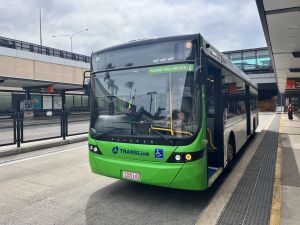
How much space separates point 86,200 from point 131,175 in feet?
3.37

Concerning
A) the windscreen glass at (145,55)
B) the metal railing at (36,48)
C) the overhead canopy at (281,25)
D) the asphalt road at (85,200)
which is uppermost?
the metal railing at (36,48)

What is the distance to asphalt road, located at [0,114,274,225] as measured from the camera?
431cm

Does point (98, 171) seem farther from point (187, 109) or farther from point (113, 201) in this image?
point (187, 109)

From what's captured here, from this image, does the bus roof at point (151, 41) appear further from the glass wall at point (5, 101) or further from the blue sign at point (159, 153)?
the glass wall at point (5, 101)

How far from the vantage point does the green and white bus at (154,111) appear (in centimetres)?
450

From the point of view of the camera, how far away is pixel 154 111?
15.6 ft

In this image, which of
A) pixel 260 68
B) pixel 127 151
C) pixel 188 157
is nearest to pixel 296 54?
pixel 188 157

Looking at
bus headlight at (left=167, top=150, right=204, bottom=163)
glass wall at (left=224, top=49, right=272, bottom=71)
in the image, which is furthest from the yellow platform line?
glass wall at (left=224, top=49, right=272, bottom=71)

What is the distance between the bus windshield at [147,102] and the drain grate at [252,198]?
1.44 m

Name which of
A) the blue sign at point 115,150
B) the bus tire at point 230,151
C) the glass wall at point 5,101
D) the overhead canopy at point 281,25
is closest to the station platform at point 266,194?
the bus tire at point 230,151

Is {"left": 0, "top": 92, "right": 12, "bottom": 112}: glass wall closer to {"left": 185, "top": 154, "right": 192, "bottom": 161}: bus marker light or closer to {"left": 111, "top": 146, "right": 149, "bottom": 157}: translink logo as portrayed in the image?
{"left": 111, "top": 146, "right": 149, "bottom": 157}: translink logo

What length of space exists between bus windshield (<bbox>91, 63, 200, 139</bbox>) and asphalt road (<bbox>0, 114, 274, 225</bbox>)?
4.08 ft

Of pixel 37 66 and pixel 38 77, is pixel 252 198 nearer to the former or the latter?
pixel 38 77

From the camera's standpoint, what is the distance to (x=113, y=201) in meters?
5.04
